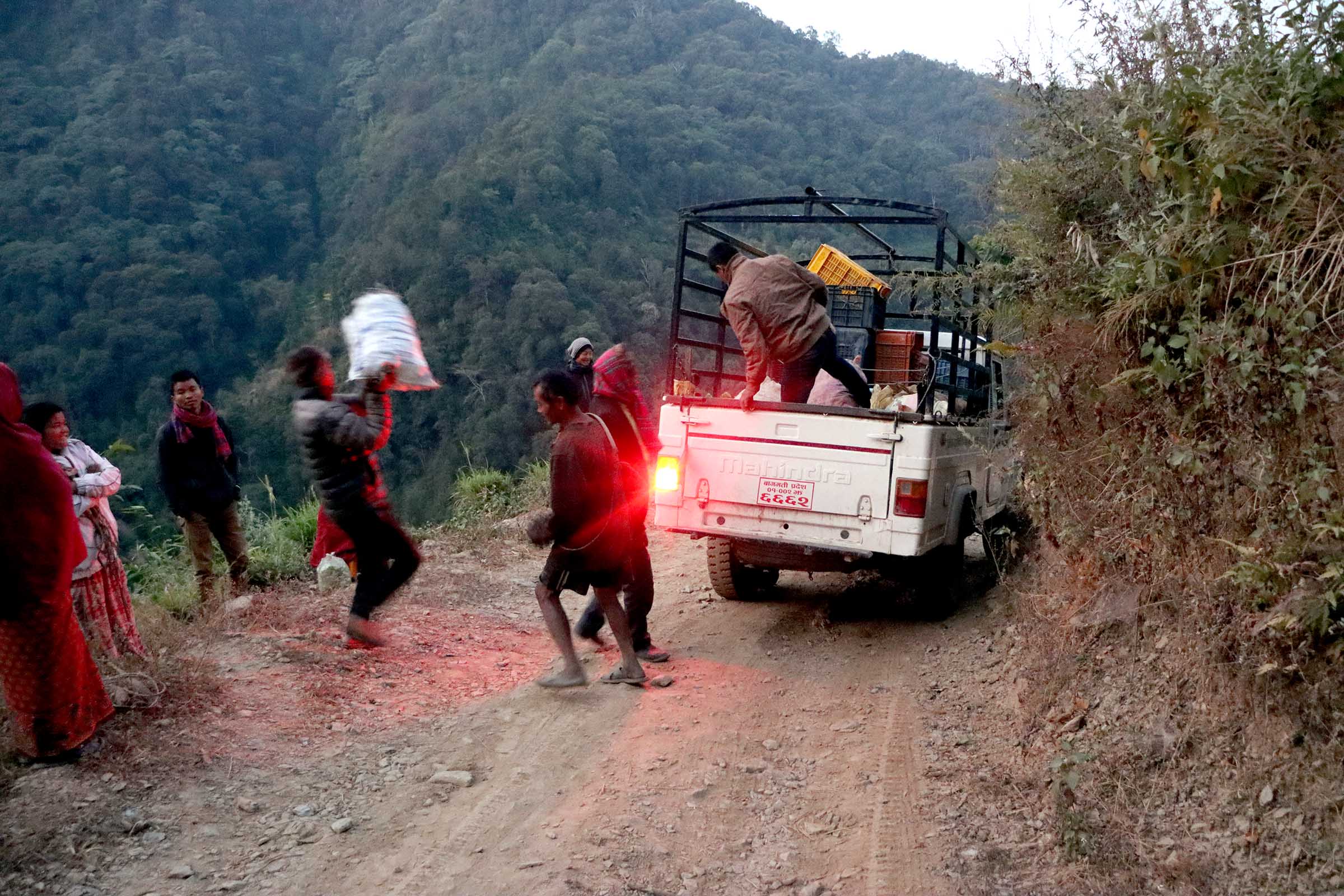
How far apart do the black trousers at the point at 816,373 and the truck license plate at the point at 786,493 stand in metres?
0.54

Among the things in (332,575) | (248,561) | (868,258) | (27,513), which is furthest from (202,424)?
(868,258)

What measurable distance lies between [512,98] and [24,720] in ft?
145

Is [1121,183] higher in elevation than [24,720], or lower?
higher

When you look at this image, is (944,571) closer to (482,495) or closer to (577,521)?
(577,521)

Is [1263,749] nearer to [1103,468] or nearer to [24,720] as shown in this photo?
[1103,468]

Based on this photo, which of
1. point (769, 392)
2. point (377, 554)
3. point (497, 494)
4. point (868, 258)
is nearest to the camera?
point (377, 554)

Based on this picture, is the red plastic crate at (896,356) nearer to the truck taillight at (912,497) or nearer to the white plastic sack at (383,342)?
the truck taillight at (912,497)

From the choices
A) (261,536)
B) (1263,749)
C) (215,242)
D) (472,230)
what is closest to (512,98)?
(472,230)

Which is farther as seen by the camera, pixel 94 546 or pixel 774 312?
pixel 774 312

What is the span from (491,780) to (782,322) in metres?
3.13

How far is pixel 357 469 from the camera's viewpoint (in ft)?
15.6

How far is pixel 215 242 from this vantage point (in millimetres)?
36750

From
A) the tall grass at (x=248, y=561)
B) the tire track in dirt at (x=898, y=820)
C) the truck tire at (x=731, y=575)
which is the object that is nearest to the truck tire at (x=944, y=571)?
the truck tire at (x=731, y=575)

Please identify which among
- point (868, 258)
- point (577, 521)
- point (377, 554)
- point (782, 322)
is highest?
point (868, 258)
